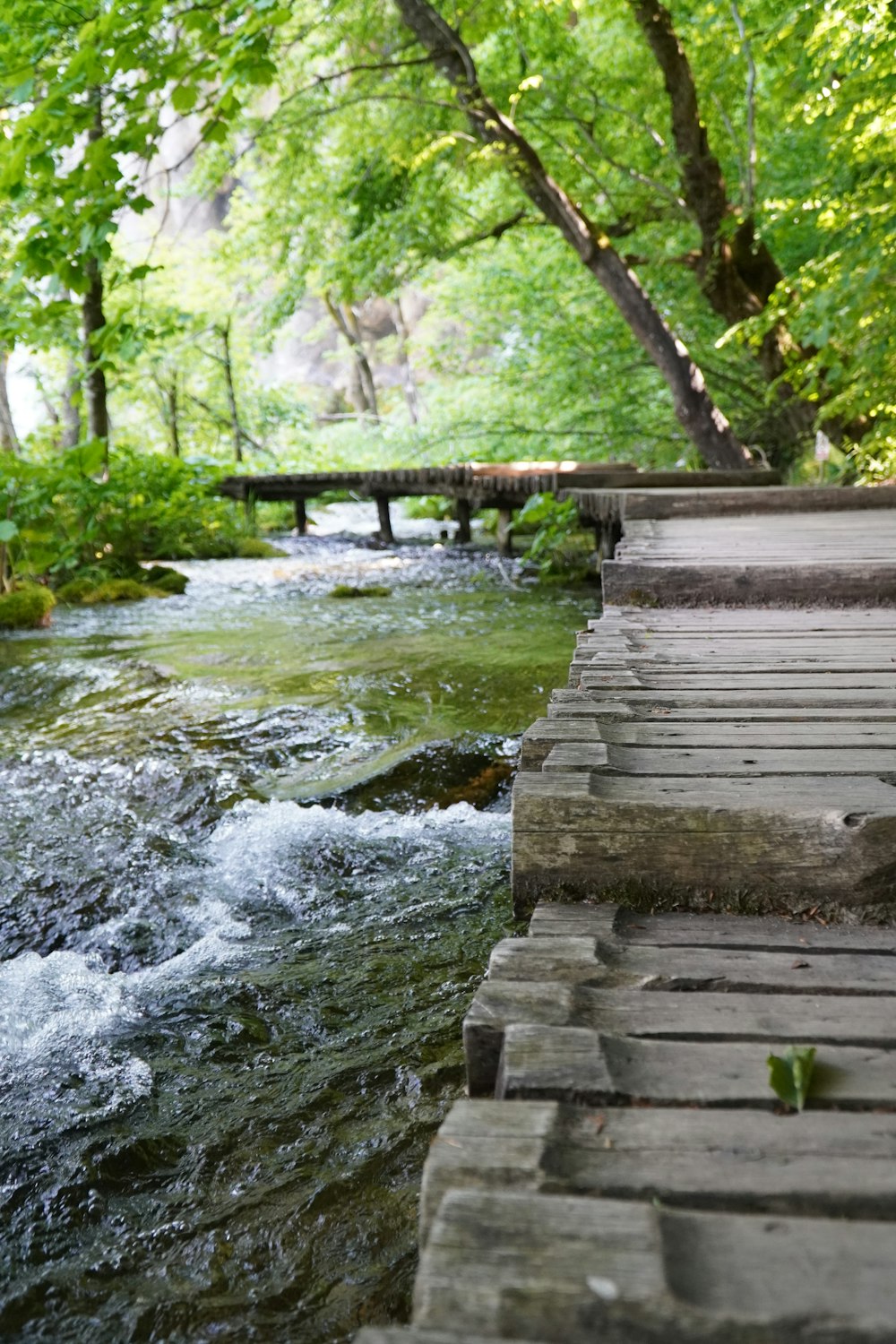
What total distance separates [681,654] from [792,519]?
14.3 feet

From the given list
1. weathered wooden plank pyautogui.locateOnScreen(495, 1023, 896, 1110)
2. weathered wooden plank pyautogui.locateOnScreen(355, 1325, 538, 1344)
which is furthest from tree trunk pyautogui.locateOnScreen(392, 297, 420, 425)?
weathered wooden plank pyautogui.locateOnScreen(355, 1325, 538, 1344)

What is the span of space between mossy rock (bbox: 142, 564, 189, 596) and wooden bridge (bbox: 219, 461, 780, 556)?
393 cm

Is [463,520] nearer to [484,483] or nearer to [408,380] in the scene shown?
[484,483]

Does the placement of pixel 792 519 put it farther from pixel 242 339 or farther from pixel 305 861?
pixel 242 339

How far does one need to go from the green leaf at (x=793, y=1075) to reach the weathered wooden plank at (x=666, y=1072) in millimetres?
12

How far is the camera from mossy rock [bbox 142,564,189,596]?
11.6m

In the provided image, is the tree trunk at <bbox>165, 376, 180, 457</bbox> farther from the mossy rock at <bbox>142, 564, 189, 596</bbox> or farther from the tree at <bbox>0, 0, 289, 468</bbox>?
the tree at <bbox>0, 0, 289, 468</bbox>

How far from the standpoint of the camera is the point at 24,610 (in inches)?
357

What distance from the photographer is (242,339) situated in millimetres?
25250

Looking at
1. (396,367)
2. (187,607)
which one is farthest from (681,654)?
(396,367)

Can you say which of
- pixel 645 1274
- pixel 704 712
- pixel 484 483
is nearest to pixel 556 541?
pixel 484 483

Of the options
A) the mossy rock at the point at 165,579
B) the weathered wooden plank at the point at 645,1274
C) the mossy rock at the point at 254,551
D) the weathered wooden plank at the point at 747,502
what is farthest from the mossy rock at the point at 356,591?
the weathered wooden plank at the point at 645,1274

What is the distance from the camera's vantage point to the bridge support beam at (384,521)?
56.7 feet

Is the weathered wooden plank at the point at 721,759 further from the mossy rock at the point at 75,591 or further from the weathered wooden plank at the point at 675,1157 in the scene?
the mossy rock at the point at 75,591
